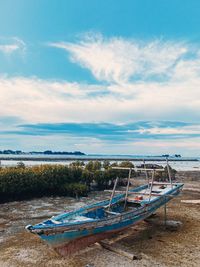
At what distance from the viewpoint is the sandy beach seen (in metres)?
8.58

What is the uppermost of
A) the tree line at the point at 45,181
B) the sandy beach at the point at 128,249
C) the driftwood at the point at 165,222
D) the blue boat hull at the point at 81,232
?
the tree line at the point at 45,181

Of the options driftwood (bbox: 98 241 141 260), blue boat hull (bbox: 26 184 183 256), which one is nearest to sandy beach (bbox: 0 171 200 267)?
driftwood (bbox: 98 241 141 260)

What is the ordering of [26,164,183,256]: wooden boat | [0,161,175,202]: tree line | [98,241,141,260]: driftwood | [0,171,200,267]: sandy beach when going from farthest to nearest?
1. [0,161,175,202]: tree line
2. [98,241,141,260]: driftwood
3. [0,171,200,267]: sandy beach
4. [26,164,183,256]: wooden boat

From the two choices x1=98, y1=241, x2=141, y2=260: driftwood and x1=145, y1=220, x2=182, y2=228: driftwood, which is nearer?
x1=98, y1=241, x2=141, y2=260: driftwood

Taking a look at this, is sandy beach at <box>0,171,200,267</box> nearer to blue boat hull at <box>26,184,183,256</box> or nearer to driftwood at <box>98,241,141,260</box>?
driftwood at <box>98,241,141,260</box>

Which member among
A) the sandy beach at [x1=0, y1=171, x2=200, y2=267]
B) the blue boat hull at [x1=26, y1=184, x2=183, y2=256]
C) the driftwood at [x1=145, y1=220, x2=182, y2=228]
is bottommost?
the sandy beach at [x1=0, y1=171, x2=200, y2=267]

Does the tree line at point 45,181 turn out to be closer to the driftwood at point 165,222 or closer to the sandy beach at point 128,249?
the sandy beach at point 128,249

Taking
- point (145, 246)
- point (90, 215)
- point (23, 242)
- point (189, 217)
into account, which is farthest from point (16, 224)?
point (189, 217)

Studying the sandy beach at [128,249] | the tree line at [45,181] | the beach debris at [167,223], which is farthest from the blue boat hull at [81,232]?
the tree line at [45,181]

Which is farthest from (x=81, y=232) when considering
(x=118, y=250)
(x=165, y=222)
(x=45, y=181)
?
(x=45, y=181)

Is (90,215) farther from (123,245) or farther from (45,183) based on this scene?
(45,183)

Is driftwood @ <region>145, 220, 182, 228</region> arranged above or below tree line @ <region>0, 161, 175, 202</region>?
below

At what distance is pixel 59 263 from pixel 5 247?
249 centimetres

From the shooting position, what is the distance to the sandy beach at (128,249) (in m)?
8.58
